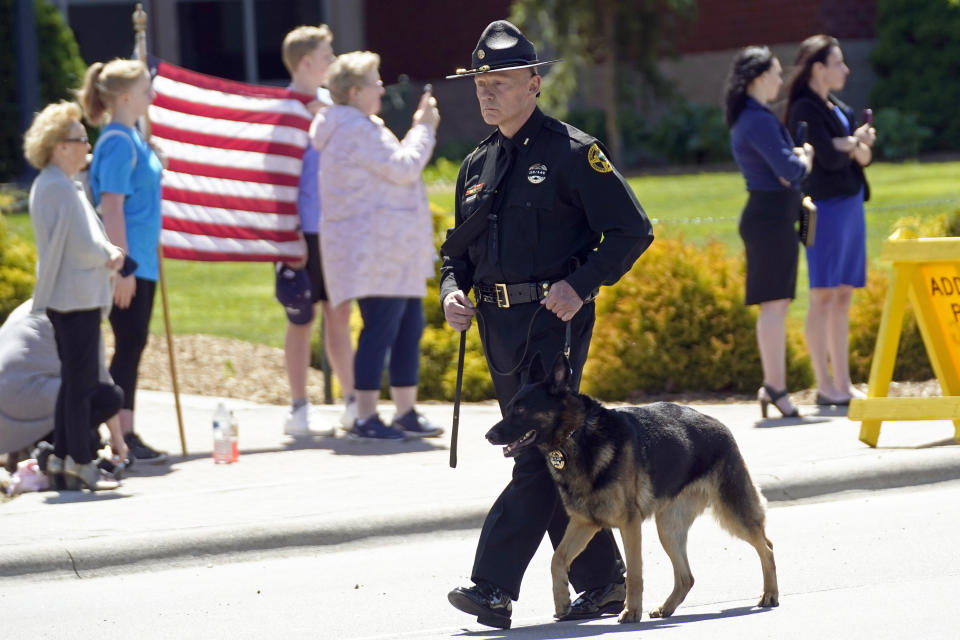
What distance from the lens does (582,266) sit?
5457mm

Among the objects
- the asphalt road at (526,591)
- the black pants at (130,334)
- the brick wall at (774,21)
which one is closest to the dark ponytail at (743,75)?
the asphalt road at (526,591)

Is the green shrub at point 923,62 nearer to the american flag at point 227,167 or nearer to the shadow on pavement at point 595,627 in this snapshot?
the american flag at point 227,167

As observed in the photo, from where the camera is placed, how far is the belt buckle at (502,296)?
560 centimetres

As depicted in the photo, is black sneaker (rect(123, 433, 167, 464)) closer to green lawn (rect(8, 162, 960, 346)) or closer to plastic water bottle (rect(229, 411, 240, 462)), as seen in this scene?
plastic water bottle (rect(229, 411, 240, 462))

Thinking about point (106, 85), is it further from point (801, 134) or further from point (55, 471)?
point (801, 134)

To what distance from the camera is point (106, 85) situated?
8477mm

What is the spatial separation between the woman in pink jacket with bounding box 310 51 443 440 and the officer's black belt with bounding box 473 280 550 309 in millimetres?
3277

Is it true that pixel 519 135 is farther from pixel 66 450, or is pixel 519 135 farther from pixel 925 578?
pixel 66 450

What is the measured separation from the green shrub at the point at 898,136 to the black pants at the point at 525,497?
59.7 ft

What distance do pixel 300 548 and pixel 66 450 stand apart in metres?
1.54

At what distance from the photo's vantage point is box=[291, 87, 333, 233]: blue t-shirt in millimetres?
9539

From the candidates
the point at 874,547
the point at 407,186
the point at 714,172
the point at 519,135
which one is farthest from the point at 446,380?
the point at 714,172

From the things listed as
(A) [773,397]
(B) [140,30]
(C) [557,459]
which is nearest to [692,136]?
(A) [773,397]

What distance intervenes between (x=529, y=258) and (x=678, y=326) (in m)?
5.25
